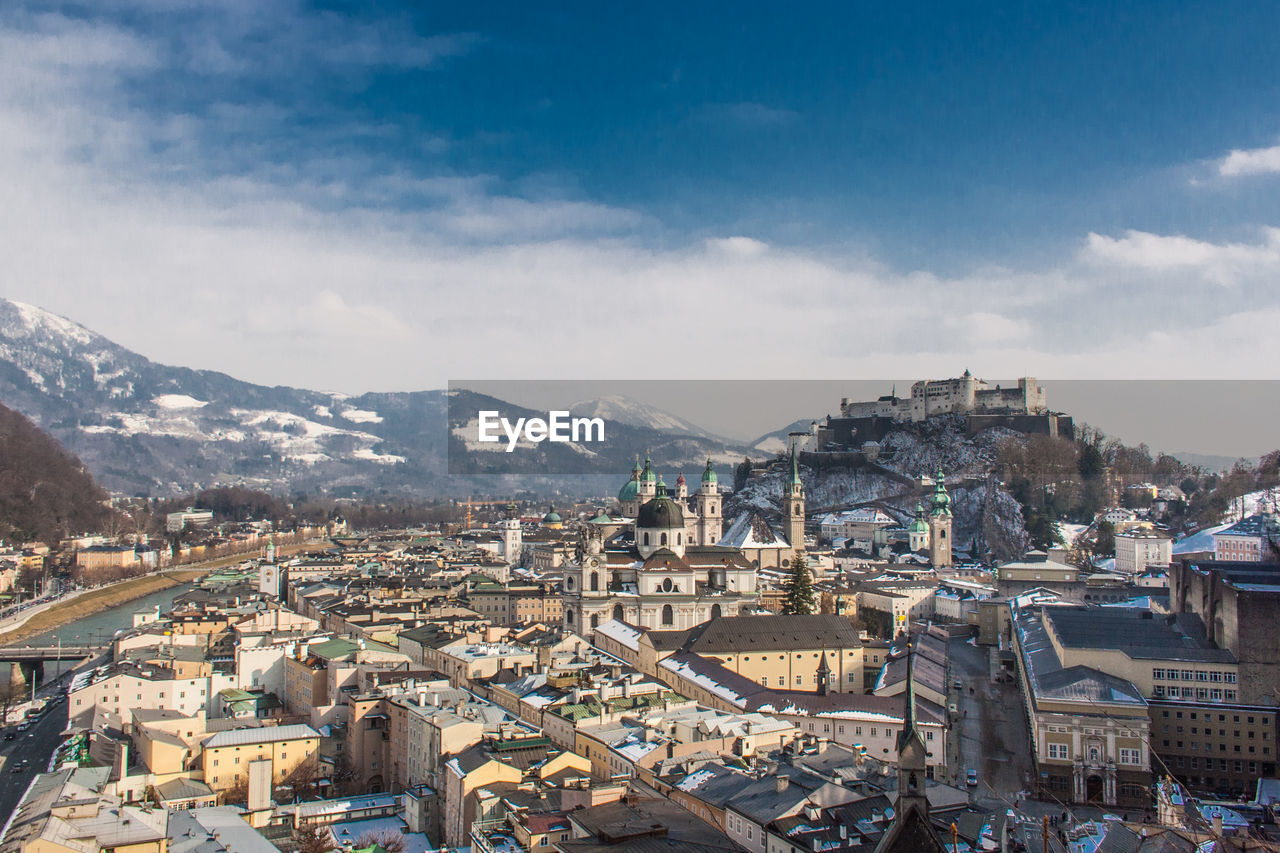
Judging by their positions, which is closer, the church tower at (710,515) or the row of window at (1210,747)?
the row of window at (1210,747)

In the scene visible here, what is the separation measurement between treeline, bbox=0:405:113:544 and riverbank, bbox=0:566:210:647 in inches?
442

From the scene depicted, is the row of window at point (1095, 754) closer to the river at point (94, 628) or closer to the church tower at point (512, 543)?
the river at point (94, 628)

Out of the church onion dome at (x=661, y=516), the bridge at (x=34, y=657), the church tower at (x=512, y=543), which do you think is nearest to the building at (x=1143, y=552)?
the church onion dome at (x=661, y=516)

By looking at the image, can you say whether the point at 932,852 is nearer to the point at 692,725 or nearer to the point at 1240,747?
the point at 692,725

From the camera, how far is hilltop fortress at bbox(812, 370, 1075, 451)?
71.6 m

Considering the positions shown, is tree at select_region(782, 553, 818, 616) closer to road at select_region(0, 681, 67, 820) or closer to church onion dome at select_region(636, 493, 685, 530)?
church onion dome at select_region(636, 493, 685, 530)

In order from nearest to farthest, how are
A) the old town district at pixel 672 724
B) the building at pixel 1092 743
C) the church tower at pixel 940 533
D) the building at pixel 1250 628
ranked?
the old town district at pixel 672 724 → the building at pixel 1092 743 → the building at pixel 1250 628 → the church tower at pixel 940 533

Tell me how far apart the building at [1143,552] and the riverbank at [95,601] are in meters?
47.1

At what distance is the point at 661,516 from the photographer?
42031mm

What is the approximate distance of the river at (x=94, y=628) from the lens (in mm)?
42062

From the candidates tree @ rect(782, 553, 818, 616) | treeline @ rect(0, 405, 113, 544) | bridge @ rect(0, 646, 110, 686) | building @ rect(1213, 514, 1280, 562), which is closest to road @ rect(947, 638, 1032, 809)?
tree @ rect(782, 553, 818, 616)

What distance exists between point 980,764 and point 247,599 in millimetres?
33992

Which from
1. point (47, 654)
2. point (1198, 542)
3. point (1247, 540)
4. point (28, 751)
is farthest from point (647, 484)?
point (28, 751)

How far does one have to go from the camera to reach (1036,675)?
26875mm
